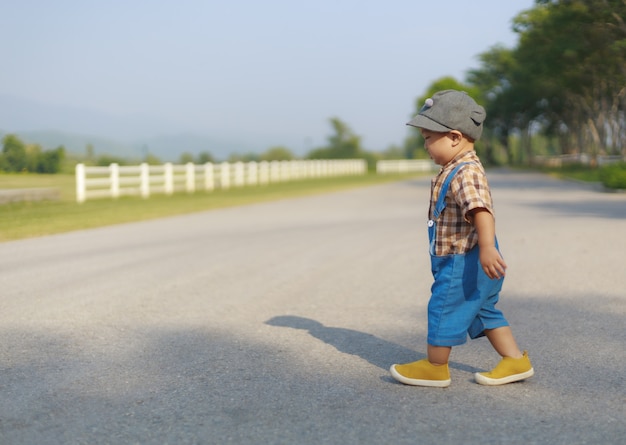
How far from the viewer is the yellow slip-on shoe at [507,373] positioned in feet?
13.0

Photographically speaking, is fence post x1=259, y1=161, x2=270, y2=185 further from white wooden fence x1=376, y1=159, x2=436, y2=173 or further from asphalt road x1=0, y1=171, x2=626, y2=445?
white wooden fence x1=376, y1=159, x2=436, y2=173

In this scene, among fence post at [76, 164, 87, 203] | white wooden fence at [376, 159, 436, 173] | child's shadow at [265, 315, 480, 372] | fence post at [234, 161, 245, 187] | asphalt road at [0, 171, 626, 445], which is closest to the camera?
asphalt road at [0, 171, 626, 445]

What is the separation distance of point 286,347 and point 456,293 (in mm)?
1415

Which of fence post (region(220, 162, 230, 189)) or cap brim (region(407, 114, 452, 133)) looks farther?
fence post (region(220, 162, 230, 189))

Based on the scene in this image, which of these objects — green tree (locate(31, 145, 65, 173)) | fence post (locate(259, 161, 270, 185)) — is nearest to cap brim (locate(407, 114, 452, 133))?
green tree (locate(31, 145, 65, 173))

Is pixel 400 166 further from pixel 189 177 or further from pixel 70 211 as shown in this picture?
pixel 70 211

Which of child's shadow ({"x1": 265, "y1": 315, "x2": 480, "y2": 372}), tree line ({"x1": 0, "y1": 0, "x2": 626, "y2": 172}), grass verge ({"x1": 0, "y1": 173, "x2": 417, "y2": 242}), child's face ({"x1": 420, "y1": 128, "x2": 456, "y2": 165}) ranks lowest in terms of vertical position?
grass verge ({"x1": 0, "y1": 173, "x2": 417, "y2": 242})

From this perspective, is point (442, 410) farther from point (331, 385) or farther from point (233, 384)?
point (233, 384)

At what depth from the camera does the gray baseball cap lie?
384 centimetres

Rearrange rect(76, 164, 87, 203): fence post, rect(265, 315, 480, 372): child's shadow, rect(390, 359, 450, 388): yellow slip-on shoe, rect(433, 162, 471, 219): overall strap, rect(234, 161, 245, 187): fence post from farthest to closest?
1. rect(234, 161, 245, 187): fence post
2. rect(76, 164, 87, 203): fence post
3. rect(265, 315, 480, 372): child's shadow
4. rect(390, 359, 450, 388): yellow slip-on shoe
5. rect(433, 162, 471, 219): overall strap

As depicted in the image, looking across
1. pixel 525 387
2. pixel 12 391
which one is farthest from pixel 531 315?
pixel 12 391

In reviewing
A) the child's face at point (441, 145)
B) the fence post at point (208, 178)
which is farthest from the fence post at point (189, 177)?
the child's face at point (441, 145)

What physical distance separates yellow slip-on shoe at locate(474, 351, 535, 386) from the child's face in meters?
1.04

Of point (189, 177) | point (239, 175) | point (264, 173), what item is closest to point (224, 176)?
point (239, 175)
